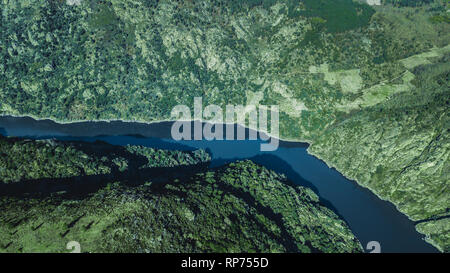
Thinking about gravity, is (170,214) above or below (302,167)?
above

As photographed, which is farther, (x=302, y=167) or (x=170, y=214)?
(x=302, y=167)

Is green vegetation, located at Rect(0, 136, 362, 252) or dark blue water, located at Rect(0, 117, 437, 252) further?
dark blue water, located at Rect(0, 117, 437, 252)

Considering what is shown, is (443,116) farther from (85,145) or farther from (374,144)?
(85,145)

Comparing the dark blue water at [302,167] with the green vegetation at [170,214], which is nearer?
the green vegetation at [170,214]

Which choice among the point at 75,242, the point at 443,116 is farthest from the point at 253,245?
the point at 443,116
